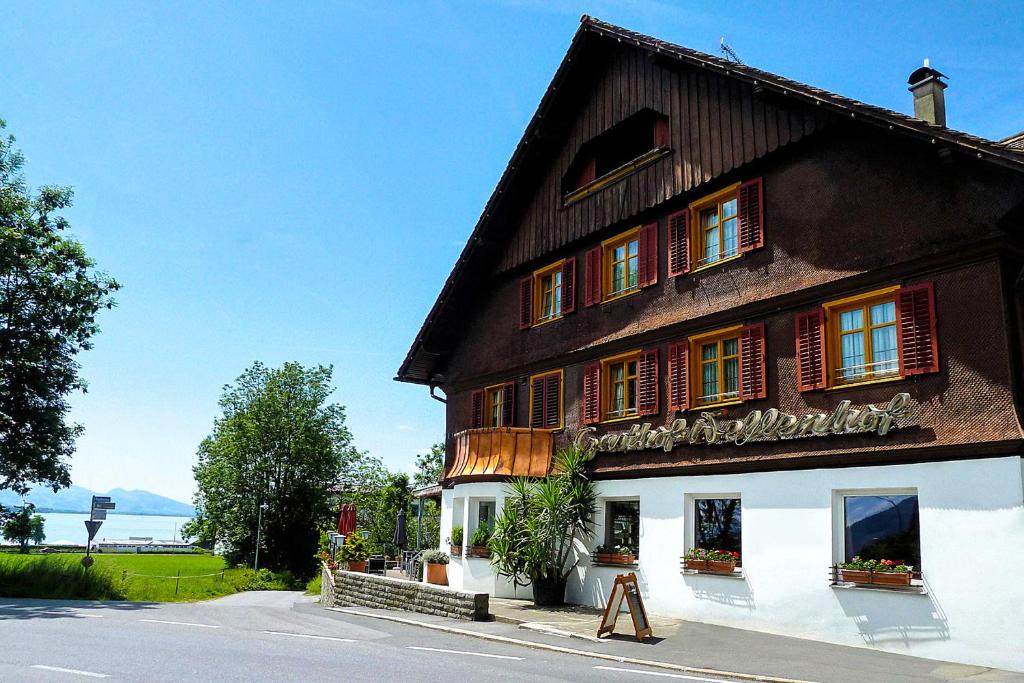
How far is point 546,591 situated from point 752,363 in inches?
263

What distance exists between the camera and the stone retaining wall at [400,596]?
1669cm

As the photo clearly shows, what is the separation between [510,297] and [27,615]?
13355mm

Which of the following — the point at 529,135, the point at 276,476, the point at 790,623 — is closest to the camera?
the point at 790,623

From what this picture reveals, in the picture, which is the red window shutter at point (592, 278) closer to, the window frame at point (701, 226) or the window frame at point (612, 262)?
the window frame at point (612, 262)

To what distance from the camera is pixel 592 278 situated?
20547mm

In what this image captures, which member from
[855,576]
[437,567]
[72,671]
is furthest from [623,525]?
[72,671]

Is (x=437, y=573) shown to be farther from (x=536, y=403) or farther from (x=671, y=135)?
(x=671, y=135)

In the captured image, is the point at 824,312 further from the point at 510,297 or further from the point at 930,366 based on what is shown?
the point at 510,297

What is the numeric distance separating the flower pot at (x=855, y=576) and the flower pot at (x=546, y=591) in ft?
22.1

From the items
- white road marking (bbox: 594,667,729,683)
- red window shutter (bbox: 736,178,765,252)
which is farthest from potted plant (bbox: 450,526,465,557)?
white road marking (bbox: 594,667,729,683)

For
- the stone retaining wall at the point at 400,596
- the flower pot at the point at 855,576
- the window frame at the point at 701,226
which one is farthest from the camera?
the window frame at the point at 701,226

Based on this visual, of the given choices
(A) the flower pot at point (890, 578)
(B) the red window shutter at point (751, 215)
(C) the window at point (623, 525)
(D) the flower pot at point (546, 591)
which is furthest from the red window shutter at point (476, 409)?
(A) the flower pot at point (890, 578)

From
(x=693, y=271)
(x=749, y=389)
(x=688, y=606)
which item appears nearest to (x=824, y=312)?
(x=749, y=389)

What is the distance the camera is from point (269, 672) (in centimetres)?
998
